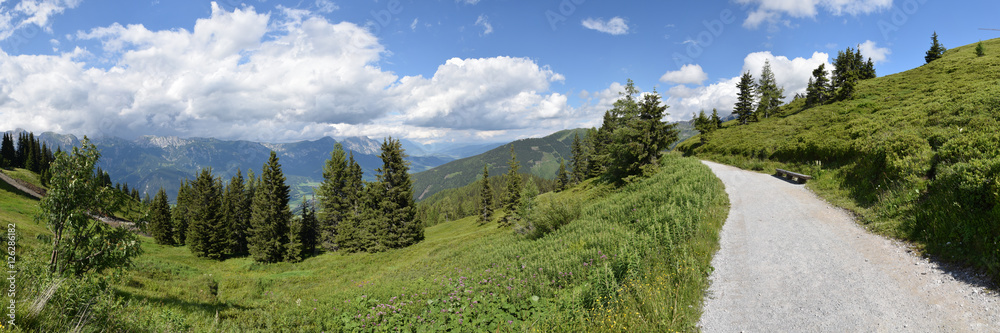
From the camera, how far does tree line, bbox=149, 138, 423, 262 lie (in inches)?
1368

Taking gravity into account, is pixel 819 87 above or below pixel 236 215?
above

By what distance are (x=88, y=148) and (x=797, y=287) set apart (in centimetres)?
1649

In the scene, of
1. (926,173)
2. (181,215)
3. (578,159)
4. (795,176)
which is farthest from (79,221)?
(578,159)

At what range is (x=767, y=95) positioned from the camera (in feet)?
217

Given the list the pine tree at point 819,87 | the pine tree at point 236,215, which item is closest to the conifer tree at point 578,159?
the pine tree at point 819,87

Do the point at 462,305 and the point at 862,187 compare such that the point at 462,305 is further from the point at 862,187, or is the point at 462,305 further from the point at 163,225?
the point at 163,225

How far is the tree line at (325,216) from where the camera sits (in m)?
34.8

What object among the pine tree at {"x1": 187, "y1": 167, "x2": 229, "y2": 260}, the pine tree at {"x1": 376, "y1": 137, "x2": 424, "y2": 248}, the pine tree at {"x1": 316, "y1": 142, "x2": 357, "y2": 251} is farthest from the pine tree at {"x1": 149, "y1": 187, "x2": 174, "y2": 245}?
the pine tree at {"x1": 376, "y1": 137, "x2": 424, "y2": 248}

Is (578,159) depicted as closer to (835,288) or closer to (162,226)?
(835,288)

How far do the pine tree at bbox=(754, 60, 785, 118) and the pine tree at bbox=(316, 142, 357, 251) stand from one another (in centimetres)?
6851

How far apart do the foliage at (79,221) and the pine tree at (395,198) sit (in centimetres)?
2789

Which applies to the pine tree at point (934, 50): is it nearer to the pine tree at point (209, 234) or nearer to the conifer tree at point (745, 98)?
the conifer tree at point (745, 98)

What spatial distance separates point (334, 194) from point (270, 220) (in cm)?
814

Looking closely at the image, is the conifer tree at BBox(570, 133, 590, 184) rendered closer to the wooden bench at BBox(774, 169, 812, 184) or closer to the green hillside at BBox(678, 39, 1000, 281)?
the green hillside at BBox(678, 39, 1000, 281)
